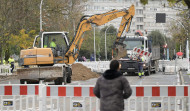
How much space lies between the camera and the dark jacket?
7.82m

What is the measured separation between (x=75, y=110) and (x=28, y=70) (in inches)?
480

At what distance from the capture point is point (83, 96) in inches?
434

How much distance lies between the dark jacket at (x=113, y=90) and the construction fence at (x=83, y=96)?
9.71 feet

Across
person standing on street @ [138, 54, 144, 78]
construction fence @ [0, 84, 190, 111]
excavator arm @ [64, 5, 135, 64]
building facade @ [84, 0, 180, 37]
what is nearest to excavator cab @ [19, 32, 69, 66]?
excavator arm @ [64, 5, 135, 64]

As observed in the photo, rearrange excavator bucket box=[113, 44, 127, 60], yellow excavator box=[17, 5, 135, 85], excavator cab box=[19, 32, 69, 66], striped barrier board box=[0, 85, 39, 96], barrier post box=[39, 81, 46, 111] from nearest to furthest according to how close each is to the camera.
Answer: barrier post box=[39, 81, 46, 111] < striped barrier board box=[0, 85, 39, 96] < yellow excavator box=[17, 5, 135, 85] < excavator cab box=[19, 32, 69, 66] < excavator bucket box=[113, 44, 127, 60]

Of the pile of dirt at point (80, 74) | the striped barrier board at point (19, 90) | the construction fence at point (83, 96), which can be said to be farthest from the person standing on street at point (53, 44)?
the striped barrier board at point (19, 90)

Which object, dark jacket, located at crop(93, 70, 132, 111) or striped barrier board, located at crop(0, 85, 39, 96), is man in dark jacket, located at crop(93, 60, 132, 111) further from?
striped barrier board, located at crop(0, 85, 39, 96)

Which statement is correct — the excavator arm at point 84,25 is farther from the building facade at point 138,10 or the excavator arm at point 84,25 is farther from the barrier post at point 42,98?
the building facade at point 138,10

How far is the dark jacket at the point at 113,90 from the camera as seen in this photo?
782 cm

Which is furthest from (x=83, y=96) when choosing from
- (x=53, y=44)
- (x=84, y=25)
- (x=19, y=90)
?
(x=84, y=25)

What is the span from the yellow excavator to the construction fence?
1180 centimetres

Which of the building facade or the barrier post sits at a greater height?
the building facade

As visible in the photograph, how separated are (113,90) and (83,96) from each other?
3228 mm

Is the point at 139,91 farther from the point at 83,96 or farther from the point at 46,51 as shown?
the point at 46,51
